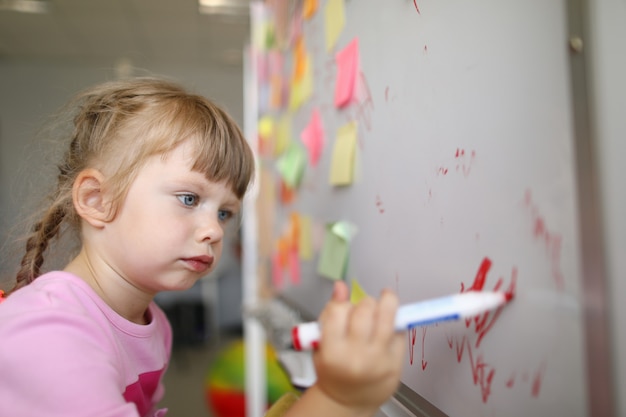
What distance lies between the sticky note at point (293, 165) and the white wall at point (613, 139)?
759 mm

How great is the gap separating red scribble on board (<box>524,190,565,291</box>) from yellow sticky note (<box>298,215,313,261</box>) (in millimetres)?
653

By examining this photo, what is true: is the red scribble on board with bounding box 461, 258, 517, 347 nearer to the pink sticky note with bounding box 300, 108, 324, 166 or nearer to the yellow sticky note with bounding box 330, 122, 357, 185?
the yellow sticky note with bounding box 330, 122, 357, 185

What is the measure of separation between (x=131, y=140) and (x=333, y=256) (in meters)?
0.36

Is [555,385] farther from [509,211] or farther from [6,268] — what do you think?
[6,268]

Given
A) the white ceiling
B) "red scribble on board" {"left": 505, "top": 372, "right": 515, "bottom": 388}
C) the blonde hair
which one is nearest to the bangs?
the blonde hair

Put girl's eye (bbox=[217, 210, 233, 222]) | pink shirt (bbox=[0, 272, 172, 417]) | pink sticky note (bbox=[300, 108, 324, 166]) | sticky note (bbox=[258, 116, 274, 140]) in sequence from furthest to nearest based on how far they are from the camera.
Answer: sticky note (bbox=[258, 116, 274, 140])
pink sticky note (bbox=[300, 108, 324, 166])
girl's eye (bbox=[217, 210, 233, 222])
pink shirt (bbox=[0, 272, 172, 417])

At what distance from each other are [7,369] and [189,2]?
2.22 metres

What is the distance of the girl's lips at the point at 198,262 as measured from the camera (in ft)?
1.95

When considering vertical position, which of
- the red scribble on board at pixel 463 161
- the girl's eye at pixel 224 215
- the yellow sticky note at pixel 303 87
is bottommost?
the girl's eye at pixel 224 215

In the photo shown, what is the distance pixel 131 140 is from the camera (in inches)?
23.8

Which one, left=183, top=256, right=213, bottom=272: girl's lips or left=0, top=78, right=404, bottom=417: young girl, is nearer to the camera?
left=0, top=78, right=404, bottom=417: young girl

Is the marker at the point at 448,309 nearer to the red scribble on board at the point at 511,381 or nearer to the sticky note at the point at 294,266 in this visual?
the red scribble on board at the point at 511,381

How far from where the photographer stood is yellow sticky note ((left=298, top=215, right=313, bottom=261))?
99cm

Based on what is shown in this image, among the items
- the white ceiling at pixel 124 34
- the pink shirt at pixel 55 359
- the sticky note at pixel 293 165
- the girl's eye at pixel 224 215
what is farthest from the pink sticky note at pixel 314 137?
the white ceiling at pixel 124 34
